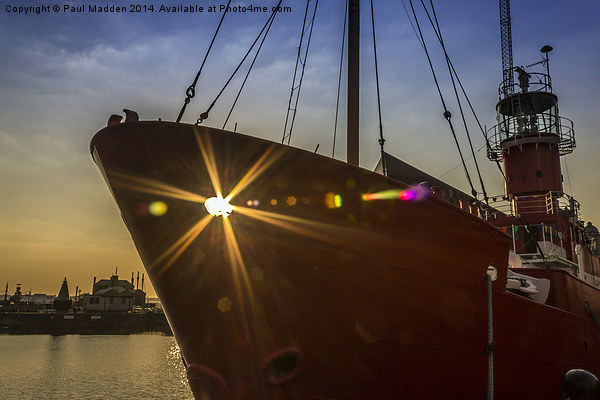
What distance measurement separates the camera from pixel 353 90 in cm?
738

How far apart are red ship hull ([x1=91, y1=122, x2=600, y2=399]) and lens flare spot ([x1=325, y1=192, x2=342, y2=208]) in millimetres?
12

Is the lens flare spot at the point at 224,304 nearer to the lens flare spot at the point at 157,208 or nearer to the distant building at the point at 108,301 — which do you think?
the lens flare spot at the point at 157,208

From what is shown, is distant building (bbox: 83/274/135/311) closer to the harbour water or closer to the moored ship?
the harbour water

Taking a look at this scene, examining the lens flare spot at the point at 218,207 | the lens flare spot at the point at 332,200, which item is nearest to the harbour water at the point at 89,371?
the lens flare spot at the point at 218,207

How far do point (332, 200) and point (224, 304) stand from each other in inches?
65.1

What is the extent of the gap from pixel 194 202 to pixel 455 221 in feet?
10.4

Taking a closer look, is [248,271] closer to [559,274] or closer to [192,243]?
[192,243]

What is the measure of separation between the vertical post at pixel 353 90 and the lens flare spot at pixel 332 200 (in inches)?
81.1

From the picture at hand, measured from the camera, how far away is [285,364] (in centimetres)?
516

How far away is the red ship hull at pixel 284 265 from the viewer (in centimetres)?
506

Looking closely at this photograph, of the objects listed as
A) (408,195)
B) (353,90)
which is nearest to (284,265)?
(408,195)

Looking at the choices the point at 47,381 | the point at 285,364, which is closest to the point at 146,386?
the point at 47,381

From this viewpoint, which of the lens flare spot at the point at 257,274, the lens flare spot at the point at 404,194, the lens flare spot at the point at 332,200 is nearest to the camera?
the lens flare spot at the point at 257,274

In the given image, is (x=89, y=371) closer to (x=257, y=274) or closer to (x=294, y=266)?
(x=257, y=274)
